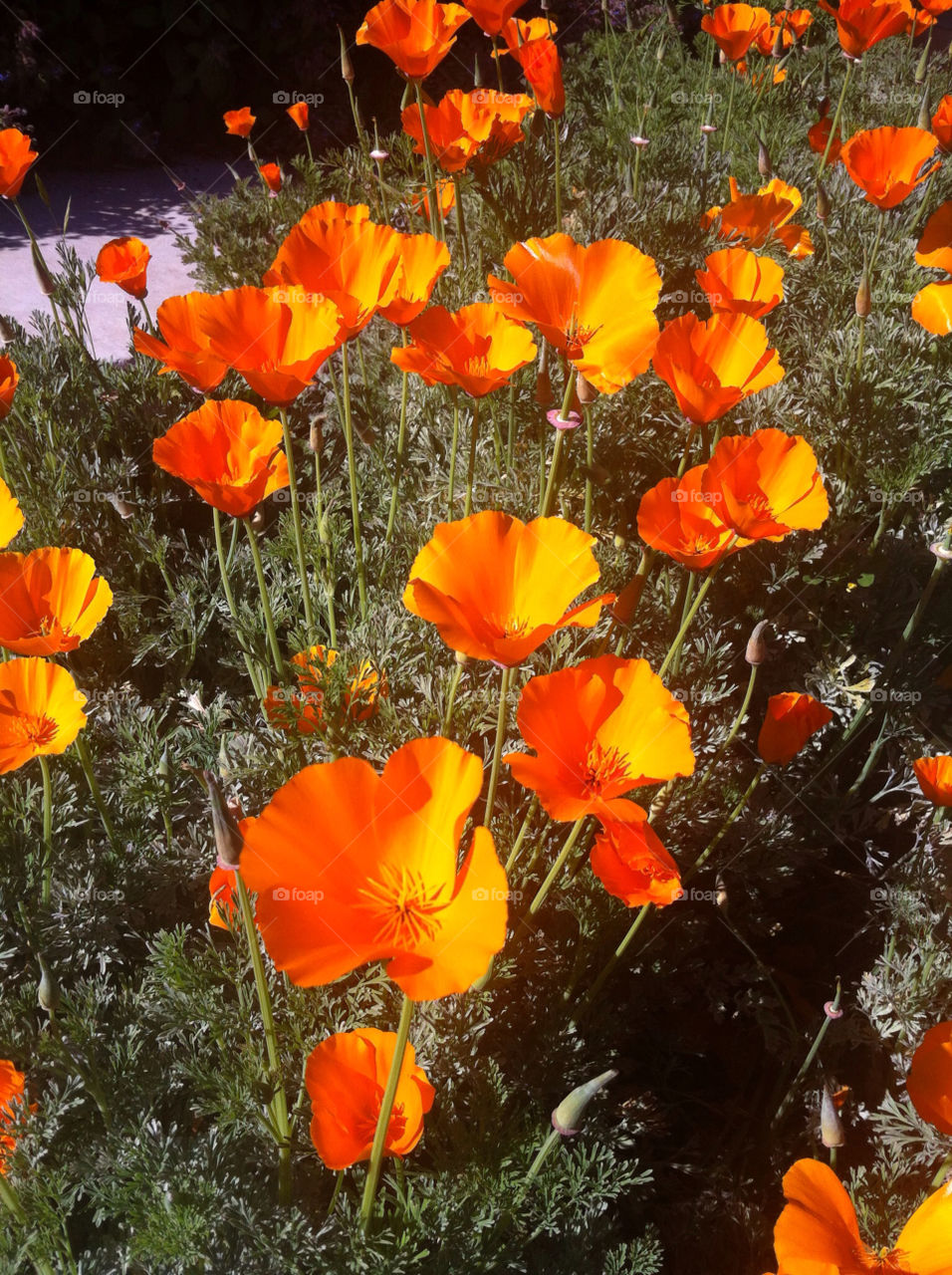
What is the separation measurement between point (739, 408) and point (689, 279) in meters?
0.69

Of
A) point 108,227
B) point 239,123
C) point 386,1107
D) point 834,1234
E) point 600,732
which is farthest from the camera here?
point 108,227

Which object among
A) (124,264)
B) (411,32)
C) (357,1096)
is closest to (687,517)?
(357,1096)

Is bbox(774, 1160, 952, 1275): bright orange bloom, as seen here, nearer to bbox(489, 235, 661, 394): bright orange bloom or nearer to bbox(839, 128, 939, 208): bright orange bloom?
bbox(489, 235, 661, 394): bright orange bloom

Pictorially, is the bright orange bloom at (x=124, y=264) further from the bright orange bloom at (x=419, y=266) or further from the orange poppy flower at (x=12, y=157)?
the bright orange bloom at (x=419, y=266)

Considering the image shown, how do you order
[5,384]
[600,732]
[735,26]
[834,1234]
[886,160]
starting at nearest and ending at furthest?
[834,1234] < [600,732] < [5,384] < [886,160] < [735,26]

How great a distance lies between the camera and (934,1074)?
1.08m

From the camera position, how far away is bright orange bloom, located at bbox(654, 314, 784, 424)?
1452mm

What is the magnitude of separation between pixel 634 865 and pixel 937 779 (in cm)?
57

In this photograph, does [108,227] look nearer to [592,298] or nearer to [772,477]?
[592,298]

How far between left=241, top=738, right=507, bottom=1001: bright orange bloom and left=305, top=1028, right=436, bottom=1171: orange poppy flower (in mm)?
199

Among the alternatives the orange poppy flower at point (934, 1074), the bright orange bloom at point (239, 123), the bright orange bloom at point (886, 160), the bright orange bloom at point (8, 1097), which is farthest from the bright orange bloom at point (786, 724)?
the bright orange bloom at point (239, 123)

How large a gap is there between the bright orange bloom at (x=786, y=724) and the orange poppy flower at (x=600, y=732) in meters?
0.42

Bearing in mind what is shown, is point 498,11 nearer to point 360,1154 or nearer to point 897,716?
point 897,716

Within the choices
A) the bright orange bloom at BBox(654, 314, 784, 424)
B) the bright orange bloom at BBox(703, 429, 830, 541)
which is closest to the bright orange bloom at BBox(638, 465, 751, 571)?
the bright orange bloom at BBox(703, 429, 830, 541)
